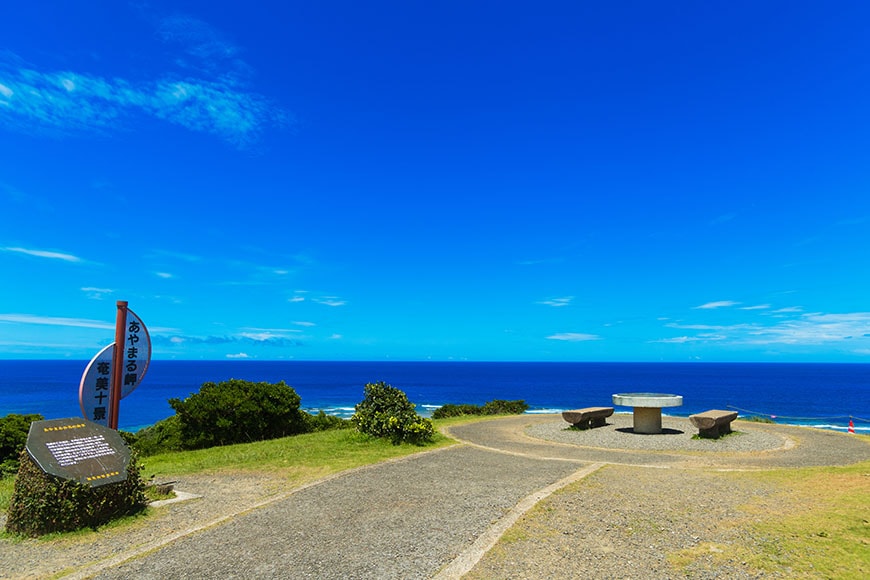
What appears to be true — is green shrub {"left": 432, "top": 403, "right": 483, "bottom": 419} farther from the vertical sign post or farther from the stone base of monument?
the stone base of monument

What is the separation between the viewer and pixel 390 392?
15891 millimetres

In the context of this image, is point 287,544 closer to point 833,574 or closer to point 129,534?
point 129,534

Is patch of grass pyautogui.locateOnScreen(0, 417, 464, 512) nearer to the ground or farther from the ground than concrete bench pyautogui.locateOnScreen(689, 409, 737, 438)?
nearer to the ground

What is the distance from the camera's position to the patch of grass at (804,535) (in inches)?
220

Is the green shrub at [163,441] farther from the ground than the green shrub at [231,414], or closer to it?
closer to it

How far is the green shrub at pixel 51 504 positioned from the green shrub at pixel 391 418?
817 centimetres

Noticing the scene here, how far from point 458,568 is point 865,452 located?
13877 millimetres

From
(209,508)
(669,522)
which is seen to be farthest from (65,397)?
(669,522)

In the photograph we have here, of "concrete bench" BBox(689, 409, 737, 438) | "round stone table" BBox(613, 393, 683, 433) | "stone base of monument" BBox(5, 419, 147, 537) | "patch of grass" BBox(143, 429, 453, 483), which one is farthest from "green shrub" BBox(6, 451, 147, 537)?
"concrete bench" BBox(689, 409, 737, 438)

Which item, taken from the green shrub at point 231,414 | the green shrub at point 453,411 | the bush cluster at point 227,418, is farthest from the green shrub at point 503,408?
the green shrub at point 231,414

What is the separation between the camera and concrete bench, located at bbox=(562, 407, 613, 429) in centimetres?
1783

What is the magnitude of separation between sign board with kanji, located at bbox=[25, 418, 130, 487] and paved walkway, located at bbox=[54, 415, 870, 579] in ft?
5.81

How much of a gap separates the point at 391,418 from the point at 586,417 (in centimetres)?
764

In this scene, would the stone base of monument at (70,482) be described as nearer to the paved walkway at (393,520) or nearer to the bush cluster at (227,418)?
the paved walkway at (393,520)
